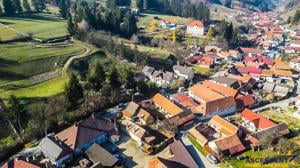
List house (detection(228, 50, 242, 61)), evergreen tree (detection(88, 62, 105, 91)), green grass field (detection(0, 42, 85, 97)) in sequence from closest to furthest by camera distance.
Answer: evergreen tree (detection(88, 62, 105, 91)), green grass field (detection(0, 42, 85, 97)), house (detection(228, 50, 242, 61))

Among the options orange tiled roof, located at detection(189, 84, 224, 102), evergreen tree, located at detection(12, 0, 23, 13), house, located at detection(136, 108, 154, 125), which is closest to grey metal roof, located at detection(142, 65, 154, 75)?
orange tiled roof, located at detection(189, 84, 224, 102)

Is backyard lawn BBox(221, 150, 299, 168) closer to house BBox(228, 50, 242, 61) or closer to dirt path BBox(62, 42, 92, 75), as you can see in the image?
dirt path BBox(62, 42, 92, 75)

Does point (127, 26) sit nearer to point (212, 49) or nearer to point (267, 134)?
point (212, 49)

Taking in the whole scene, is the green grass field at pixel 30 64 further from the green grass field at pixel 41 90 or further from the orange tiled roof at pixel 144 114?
the orange tiled roof at pixel 144 114

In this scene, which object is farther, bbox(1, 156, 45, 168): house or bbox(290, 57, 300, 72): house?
bbox(290, 57, 300, 72): house

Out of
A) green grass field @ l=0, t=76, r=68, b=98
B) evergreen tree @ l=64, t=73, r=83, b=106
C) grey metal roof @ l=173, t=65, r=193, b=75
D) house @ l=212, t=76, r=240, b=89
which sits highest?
evergreen tree @ l=64, t=73, r=83, b=106

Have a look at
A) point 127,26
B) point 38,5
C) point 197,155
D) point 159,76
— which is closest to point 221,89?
point 159,76
